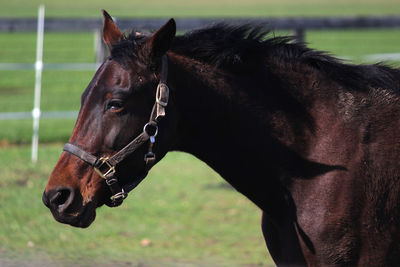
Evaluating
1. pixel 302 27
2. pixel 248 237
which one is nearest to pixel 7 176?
pixel 248 237

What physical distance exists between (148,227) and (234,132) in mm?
3694

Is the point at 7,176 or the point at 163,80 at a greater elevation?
the point at 163,80

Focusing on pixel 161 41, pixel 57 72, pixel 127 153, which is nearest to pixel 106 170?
pixel 127 153

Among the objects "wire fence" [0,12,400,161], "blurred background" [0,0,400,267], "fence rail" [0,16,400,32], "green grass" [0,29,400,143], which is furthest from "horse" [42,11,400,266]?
"fence rail" [0,16,400,32]

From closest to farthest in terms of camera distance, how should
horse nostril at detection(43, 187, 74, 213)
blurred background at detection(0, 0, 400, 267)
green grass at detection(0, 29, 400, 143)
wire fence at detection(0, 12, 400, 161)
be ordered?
horse nostril at detection(43, 187, 74, 213) < blurred background at detection(0, 0, 400, 267) < wire fence at detection(0, 12, 400, 161) < green grass at detection(0, 29, 400, 143)

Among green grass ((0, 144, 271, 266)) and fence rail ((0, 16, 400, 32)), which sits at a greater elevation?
fence rail ((0, 16, 400, 32))

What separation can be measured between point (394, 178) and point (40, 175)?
6.29m

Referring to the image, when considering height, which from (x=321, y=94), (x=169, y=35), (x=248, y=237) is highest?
(x=169, y=35)

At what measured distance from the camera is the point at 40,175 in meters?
8.59

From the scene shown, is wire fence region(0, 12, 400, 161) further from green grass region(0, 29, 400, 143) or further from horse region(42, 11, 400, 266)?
horse region(42, 11, 400, 266)

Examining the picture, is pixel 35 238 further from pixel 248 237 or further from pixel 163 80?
pixel 163 80

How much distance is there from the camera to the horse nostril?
A: 9.76 feet

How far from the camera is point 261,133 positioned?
3.30 metres

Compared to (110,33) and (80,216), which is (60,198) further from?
(110,33)
